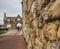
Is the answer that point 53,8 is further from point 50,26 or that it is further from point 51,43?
point 51,43

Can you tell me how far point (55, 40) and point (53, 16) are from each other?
7.4 inches

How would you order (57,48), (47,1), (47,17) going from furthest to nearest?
(47,1) < (47,17) < (57,48)

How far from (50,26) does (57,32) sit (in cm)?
14

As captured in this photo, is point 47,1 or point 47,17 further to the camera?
point 47,1

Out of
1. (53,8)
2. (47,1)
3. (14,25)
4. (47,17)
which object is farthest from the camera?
(14,25)

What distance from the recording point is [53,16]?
1651mm

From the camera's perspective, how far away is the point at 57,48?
1.57 meters

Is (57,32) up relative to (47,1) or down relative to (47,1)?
down

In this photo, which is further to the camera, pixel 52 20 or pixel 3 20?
pixel 3 20

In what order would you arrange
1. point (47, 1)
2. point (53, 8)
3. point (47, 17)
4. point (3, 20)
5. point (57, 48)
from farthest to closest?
point (3, 20)
point (47, 1)
point (47, 17)
point (53, 8)
point (57, 48)

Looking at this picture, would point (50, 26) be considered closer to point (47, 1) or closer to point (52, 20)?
point (52, 20)

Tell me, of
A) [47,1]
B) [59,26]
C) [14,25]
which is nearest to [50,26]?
[59,26]

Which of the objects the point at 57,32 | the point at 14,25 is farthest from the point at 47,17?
the point at 14,25

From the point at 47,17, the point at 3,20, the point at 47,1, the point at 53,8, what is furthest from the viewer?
the point at 3,20
